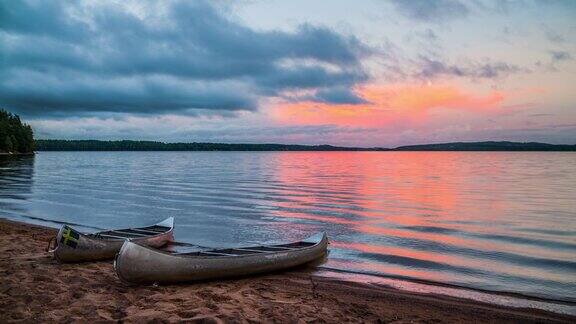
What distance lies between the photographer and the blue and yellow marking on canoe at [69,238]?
11.8 metres

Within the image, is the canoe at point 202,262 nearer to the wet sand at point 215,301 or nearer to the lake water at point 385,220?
the wet sand at point 215,301

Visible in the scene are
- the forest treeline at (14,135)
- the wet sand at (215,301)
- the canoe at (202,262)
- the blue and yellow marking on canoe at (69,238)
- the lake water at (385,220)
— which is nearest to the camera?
the wet sand at (215,301)

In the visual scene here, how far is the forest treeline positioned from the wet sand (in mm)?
135279

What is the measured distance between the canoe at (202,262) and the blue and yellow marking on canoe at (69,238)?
9.29 ft

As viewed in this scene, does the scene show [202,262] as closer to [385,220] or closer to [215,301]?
[215,301]

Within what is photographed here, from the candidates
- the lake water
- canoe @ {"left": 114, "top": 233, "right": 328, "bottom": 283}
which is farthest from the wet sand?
the lake water

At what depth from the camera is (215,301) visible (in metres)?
9.05

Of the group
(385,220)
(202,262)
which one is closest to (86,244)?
(202,262)

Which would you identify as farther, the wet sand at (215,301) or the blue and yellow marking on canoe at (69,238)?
the blue and yellow marking on canoe at (69,238)

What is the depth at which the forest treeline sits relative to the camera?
126 meters

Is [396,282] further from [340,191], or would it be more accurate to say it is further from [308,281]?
[340,191]

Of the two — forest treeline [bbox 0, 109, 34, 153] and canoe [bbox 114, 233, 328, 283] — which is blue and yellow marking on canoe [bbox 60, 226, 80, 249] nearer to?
canoe [bbox 114, 233, 328, 283]

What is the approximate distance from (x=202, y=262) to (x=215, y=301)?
1.94 metres

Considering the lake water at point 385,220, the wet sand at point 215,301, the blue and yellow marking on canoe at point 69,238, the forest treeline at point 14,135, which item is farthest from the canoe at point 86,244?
the forest treeline at point 14,135
